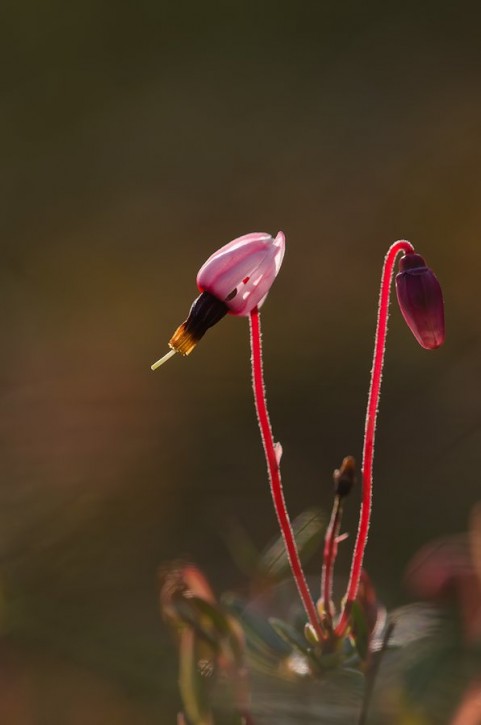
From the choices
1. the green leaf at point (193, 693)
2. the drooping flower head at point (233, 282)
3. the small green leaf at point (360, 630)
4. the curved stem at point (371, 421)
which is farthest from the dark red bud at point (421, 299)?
the green leaf at point (193, 693)

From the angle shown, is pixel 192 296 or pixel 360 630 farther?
pixel 192 296

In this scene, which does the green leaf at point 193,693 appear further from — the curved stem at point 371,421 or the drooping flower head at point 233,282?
the drooping flower head at point 233,282

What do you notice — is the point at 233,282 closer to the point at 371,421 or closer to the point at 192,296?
the point at 371,421

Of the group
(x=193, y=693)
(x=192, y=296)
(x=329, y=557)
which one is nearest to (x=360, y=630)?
(x=329, y=557)

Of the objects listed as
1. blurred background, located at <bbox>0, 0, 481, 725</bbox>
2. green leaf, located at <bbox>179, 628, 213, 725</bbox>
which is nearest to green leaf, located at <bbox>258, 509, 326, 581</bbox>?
blurred background, located at <bbox>0, 0, 481, 725</bbox>

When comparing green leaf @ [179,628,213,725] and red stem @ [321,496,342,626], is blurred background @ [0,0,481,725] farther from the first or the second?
red stem @ [321,496,342,626]

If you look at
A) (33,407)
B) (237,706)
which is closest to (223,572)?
(33,407)

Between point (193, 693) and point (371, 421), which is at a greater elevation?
point (371, 421)
